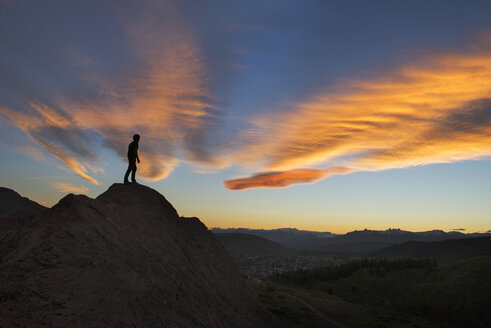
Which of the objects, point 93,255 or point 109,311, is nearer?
point 109,311

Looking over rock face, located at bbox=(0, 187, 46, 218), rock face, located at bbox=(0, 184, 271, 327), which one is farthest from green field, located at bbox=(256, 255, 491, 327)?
rock face, located at bbox=(0, 187, 46, 218)

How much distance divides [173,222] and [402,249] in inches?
6433

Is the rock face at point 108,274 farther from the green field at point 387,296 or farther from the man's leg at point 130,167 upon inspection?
the green field at point 387,296

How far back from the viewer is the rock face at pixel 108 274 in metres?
6.05

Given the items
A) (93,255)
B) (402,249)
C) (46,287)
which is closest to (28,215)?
(93,255)

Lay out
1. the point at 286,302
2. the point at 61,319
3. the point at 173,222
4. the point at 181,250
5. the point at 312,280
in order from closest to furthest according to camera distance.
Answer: the point at 61,319
the point at 181,250
the point at 173,222
the point at 286,302
the point at 312,280

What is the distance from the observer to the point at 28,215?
16359 mm

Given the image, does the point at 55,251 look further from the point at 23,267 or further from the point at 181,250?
the point at 181,250

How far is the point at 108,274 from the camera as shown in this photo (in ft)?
25.3

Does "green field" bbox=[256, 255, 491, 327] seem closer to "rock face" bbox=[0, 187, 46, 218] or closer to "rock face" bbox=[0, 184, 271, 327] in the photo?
"rock face" bbox=[0, 184, 271, 327]

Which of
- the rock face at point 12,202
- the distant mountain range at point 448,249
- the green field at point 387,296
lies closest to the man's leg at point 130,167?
the green field at point 387,296

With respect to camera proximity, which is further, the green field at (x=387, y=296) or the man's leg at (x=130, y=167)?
the green field at (x=387, y=296)

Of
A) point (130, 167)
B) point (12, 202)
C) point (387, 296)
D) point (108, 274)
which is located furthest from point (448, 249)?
point (12, 202)

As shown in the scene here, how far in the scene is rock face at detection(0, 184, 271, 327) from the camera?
6.05 metres
